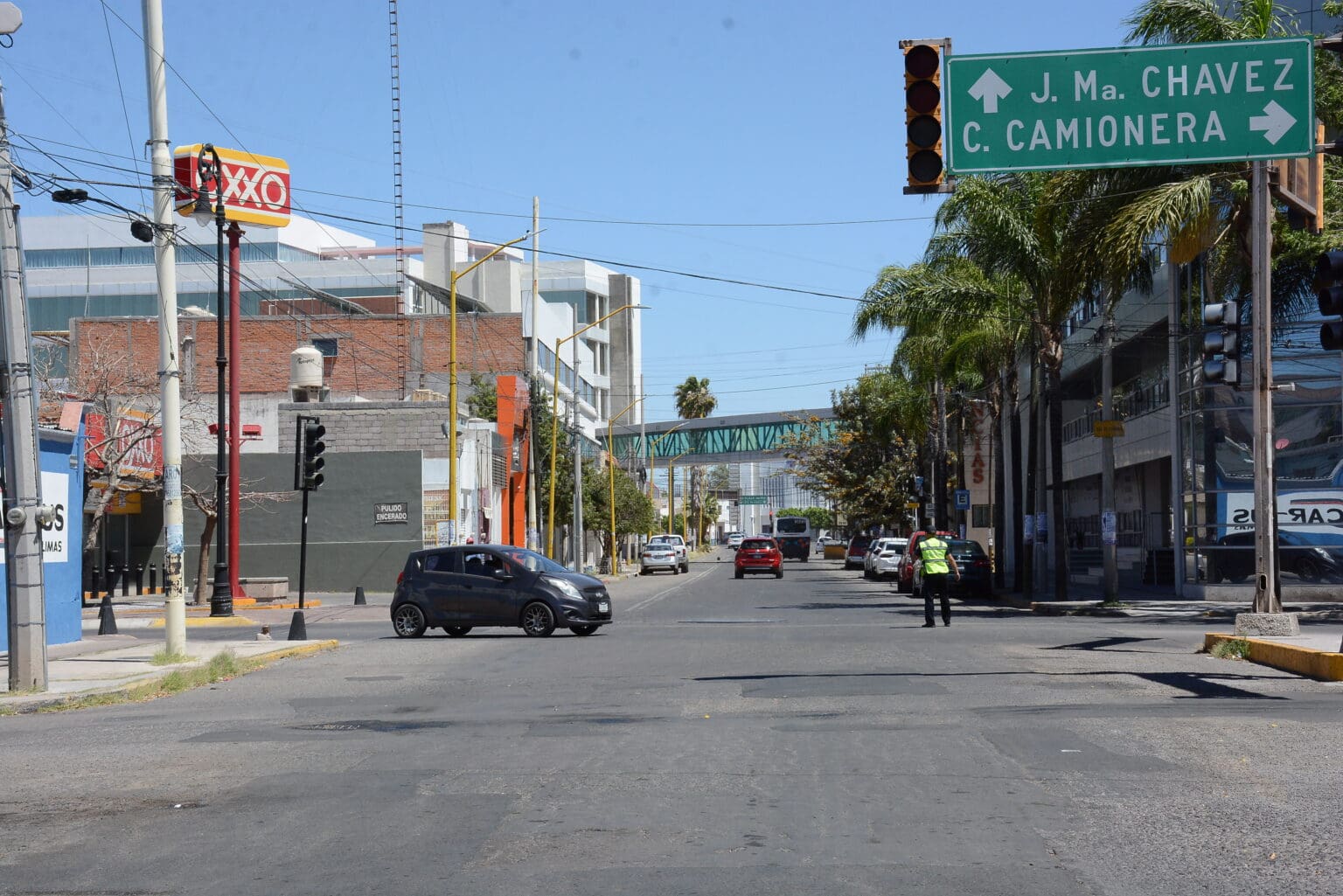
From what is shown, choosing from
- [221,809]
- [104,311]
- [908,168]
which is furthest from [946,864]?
[104,311]

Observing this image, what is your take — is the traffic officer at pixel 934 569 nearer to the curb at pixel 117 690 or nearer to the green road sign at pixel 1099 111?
the curb at pixel 117 690

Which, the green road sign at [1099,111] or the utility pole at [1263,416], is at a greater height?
the green road sign at [1099,111]

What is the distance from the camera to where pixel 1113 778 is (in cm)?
938

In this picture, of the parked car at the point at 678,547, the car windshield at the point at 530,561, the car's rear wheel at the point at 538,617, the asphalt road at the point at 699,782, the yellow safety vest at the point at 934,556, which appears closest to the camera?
the asphalt road at the point at 699,782

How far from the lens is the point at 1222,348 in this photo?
19109 millimetres

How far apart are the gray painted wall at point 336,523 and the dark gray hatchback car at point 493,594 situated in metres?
20.9

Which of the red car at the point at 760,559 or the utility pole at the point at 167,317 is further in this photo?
the red car at the point at 760,559

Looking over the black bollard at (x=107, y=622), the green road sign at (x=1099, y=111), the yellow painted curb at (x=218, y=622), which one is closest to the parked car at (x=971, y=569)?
the yellow painted curb at (x=218, y=622)

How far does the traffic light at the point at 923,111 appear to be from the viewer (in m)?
13.3

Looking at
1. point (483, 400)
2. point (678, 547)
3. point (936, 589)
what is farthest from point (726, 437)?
point (936, 589)

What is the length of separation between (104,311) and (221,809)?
9596cm

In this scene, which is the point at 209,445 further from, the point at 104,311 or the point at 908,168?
the point at 104,311

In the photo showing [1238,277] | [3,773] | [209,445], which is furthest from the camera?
[209,445]

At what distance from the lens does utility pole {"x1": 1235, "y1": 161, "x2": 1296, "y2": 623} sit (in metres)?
19.3
